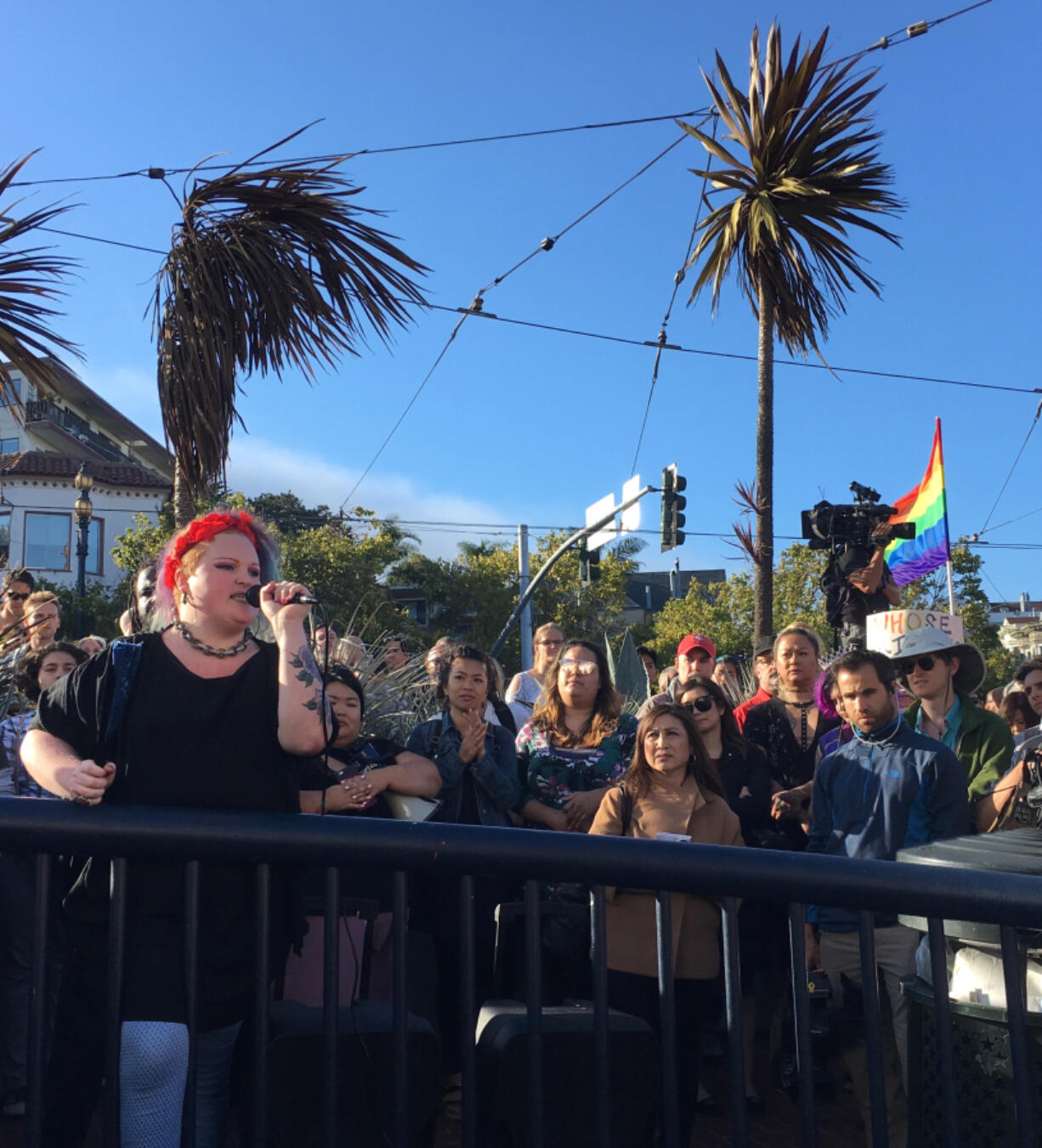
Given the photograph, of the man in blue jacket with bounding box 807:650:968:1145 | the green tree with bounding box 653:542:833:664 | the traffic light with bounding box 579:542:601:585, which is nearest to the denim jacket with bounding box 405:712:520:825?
the man in blue jacket with bounding box 807:650:968:1145

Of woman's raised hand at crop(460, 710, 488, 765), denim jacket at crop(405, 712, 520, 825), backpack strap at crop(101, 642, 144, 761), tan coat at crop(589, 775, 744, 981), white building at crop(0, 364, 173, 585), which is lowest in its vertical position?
tan coat at crop(589, 775, 744, 981)

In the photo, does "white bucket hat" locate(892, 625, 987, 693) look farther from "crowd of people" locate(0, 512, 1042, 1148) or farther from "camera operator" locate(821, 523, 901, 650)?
"camera operator" locate(821, 523, 901, 650)

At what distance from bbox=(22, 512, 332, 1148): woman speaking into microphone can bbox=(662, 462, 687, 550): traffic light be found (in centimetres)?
1504

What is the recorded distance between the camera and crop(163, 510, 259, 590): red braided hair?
311cm

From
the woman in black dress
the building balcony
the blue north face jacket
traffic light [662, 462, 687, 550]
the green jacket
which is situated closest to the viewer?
the blue north face jacket

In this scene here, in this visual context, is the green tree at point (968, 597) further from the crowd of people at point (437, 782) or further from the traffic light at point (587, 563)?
the crowd of people at point (437, 782)

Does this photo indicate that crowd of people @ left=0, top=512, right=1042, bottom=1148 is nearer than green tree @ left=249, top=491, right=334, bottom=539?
Yes

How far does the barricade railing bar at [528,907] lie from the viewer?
2137mm

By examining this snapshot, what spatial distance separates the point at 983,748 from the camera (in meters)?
4.73

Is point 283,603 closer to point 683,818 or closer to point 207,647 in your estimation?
point 207,647

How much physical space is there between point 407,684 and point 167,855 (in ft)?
16.2

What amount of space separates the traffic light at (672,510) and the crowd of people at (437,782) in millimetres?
10751

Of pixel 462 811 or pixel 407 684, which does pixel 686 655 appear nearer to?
pixel 407 684

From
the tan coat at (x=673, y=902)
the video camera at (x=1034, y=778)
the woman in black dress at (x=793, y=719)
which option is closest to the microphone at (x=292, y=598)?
the tan coat at (x=673, y=902)
